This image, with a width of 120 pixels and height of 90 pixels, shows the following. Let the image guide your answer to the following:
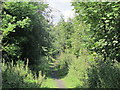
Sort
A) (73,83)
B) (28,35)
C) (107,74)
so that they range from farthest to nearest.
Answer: (73,83)
(28,35)
(107,74)

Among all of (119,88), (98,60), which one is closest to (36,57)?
(98,60)

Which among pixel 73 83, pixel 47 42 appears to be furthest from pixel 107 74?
pixel 73 83

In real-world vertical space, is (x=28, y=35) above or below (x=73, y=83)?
above

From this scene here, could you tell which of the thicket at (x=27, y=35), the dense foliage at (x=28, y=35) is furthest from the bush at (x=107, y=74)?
the dense foliage at (x=28, y=35)

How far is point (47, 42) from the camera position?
15.9 feet

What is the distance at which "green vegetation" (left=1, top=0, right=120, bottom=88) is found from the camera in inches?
92.6

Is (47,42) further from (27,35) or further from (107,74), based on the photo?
(107,74)

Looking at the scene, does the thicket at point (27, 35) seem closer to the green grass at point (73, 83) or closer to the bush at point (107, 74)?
the green grass at point (73, 83)

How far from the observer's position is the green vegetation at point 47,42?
2.35 metres

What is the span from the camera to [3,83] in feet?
9.70

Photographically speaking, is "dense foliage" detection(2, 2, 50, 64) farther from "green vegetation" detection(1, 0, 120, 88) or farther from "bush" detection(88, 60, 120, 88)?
"bush" detection(88, 60, 120, 88)

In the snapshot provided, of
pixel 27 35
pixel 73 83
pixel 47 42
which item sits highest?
pixel 27 35

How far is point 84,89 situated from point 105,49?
1858 millimetres

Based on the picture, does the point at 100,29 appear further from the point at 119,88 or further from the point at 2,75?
the point at 2,75
